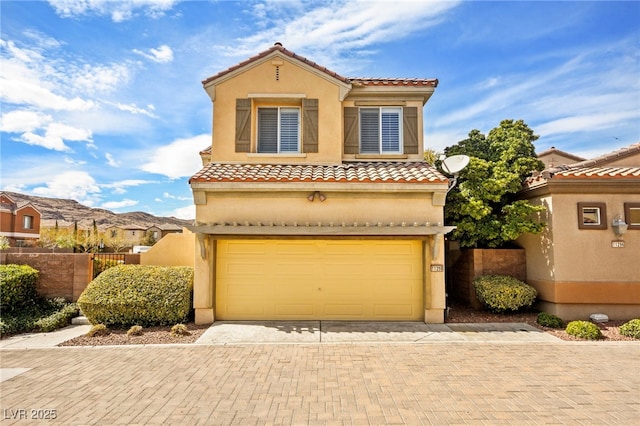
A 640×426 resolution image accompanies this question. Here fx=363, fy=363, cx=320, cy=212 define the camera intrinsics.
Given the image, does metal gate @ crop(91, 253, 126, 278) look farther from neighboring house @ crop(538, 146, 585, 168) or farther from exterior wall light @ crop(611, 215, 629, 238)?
neighboring house @ crop(538, 146, 585, 168)

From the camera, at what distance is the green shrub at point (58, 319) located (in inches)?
433

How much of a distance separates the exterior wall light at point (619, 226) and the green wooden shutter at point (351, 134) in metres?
8.57

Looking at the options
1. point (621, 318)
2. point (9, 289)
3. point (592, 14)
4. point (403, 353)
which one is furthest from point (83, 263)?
point (592, 14)

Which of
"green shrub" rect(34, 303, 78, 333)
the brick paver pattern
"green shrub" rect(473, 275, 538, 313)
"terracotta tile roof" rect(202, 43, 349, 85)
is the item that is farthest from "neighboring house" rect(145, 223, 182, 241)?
"green shrub" rect(473, 275, 538, 313)

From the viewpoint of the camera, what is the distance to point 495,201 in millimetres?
12500

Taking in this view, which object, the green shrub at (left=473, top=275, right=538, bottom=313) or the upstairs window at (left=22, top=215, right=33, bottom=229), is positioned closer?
the green shrub at (left=473, top=275, right=538, bottom=313)

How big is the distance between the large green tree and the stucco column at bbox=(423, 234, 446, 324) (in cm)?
181

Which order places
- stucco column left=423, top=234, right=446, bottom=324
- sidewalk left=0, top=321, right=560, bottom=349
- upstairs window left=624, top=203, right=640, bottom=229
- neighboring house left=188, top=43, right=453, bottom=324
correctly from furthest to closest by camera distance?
upstairs window left=624, top=203, right=640, bottom=229 < stucco column left=423, top=234, right=446, bottom=324 < neighboring house left=188, top=43, right=453, bottom=324 < sidewalk left=0, top=321, right=560, bottom=349

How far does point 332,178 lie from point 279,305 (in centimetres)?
436

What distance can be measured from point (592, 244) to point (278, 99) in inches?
453

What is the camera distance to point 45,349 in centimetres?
917

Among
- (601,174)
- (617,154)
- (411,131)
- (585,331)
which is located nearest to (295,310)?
(411,131)

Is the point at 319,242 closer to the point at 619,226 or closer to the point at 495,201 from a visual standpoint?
the point at 495,201

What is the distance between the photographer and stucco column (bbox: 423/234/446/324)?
1124cm
